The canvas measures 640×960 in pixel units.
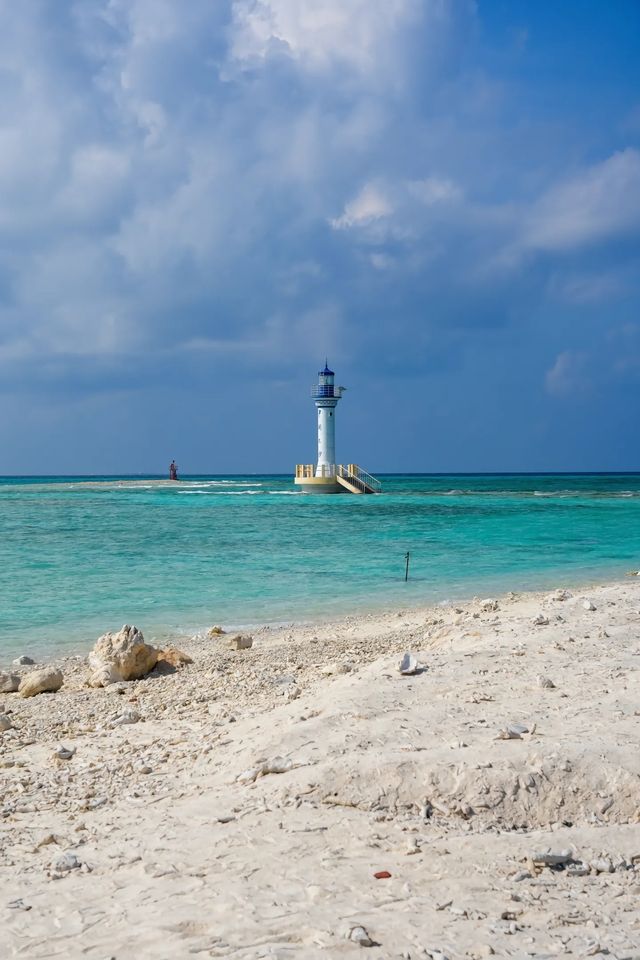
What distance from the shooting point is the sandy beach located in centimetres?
328

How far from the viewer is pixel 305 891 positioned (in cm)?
356

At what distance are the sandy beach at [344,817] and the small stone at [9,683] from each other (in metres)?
1.15

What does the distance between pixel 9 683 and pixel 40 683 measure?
480 mm

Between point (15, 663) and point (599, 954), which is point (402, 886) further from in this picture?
point (15, 663)

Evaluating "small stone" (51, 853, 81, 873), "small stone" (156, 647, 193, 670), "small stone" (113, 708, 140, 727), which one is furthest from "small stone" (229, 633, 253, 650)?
"small stone" (51, 853, 81, 873)

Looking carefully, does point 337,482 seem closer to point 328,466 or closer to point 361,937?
point 328,466

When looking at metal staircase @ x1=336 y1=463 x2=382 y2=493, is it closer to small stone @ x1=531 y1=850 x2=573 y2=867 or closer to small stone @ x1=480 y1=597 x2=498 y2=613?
small stone @ x1=480 y1=597 x2=498 y2=613

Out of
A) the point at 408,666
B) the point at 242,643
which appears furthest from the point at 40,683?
the point at 408,666

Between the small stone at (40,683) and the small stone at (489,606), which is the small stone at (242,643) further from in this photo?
the small stone at (489,606)

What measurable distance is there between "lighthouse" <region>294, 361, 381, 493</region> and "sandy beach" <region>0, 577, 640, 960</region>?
50.5m

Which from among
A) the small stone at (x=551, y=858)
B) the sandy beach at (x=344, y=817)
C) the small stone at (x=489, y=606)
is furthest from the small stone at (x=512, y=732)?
the small stone at (x=489, y=606)

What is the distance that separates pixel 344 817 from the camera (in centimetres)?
427

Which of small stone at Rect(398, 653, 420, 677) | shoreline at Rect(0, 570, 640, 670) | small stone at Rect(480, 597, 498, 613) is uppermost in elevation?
small stone at Rect(398, 653, 420, 677)

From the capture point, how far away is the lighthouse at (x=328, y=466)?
57.4m
